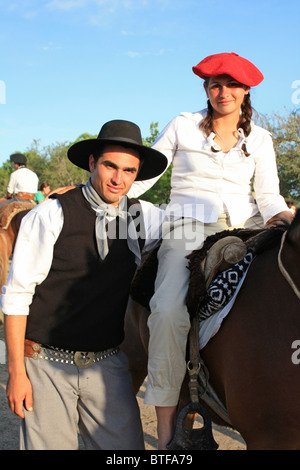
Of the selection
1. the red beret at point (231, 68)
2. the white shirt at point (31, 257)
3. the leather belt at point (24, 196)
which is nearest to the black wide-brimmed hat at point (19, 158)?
the leather belt at point (24, 196)

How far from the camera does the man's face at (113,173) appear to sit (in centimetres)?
257

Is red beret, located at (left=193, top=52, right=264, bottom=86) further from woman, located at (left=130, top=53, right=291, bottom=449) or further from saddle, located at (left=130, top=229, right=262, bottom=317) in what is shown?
saddle, located at (left=130, top=229, right=262, bottom=317)

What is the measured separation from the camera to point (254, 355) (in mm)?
2291

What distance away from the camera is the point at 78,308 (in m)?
2.47

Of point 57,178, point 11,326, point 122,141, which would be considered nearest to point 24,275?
point 11,326

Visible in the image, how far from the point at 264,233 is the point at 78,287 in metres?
1.10

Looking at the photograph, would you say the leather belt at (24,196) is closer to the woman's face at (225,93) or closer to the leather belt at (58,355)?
the woman's face at (225,93)

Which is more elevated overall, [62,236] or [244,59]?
[244,59]

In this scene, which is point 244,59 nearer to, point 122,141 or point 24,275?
point 122,141

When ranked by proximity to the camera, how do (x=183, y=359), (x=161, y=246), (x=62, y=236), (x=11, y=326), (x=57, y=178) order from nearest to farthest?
(x=11, y=326)
(x=62, y=236)
(x=183, y=359)
(x=161, y=246)
(x=57, y=178)

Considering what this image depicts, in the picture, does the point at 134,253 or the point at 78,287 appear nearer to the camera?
the point at 78,287

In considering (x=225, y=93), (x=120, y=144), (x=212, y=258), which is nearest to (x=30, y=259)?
(x=120, y=144)

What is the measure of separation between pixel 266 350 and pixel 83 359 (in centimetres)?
99

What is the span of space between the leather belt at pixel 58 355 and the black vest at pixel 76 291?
0.04 meters
